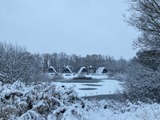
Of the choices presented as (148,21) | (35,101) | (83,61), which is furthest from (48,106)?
(83,61)

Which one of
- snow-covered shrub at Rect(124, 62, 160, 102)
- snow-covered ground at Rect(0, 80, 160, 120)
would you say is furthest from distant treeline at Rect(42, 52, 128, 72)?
snow-covered ground at Rect(0, 80, 160, 120)

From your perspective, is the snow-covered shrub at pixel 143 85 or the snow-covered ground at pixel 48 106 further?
the snow-covered shrub at pixel 143 85

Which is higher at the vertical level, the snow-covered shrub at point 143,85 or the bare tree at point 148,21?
the bare tree at point 148,21

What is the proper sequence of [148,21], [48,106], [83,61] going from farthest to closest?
[83,61]
[148,21]
[48,106]

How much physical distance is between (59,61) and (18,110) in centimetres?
10145

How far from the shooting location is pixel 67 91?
6.83m

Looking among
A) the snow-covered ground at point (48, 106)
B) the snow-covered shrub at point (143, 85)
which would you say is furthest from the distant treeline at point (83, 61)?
the snow-covered ground at point (48, 106)

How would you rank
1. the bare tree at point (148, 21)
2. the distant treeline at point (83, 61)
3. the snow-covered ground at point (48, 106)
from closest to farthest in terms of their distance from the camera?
the snow-covered ground at point (48, 106)
the bare tree at point (148, 21)
the distant treeline at point (83, 61)

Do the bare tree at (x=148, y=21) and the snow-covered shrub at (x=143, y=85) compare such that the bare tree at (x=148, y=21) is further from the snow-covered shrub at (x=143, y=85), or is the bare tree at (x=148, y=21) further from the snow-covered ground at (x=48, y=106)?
the snow-covered ground at (x=48, y=106)

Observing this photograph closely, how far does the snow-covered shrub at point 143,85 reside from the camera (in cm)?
1894

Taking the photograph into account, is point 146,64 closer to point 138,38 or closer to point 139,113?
point 138,38

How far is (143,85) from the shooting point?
1959 cm

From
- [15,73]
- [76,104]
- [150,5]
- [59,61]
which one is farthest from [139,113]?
[59,61]

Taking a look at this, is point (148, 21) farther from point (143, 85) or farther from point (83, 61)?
point (83, 61)
